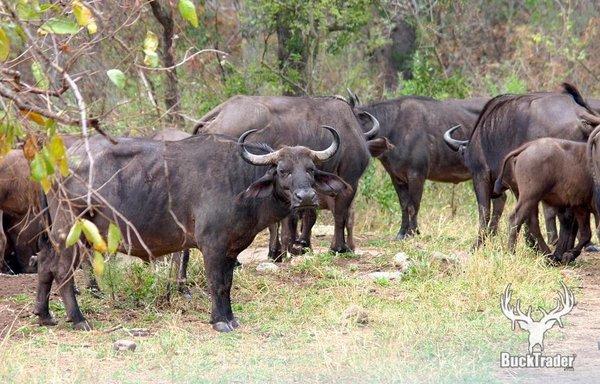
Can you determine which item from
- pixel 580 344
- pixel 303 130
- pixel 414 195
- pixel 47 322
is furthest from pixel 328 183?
pixel 414 195

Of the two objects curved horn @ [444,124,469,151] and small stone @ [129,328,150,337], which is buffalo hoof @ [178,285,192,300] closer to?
small stone @ [129,328,150,337]

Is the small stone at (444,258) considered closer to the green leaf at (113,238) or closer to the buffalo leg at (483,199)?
the buffalo leg at (483,199)

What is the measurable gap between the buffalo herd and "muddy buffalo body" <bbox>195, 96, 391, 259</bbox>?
0.02 m

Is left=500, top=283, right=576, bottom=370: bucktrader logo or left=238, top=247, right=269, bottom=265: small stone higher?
left=500, top=283, right=576, bottom=370: bucktrader logo

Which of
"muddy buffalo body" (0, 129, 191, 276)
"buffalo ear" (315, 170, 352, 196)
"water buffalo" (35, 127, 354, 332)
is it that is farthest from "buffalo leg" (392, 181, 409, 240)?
"water buffalo" (35, 127, 354, 332)

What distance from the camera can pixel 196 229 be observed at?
28.5 ft

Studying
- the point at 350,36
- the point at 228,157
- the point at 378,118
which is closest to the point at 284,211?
the point at 228,157

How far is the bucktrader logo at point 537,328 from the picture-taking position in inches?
284

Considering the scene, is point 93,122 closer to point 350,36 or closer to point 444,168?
point 444,168

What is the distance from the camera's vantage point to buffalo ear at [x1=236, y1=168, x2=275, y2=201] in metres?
8.52

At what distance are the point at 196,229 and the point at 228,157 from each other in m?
0.65

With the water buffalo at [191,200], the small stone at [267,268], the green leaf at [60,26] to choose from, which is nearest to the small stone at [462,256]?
the small stone at [267,268]

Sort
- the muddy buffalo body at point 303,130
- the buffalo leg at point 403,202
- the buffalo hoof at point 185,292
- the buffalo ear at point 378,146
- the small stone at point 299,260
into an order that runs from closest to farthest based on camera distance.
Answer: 1. the buffalo hoof at point 185,292
2. the small stone at point 299,260
3. the muddy buffalo body at point 303,130
4. the buffalo ear at point 378,146
5. the buffalo leg at point 403,202

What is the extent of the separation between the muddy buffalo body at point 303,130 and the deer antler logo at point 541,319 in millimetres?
3238
